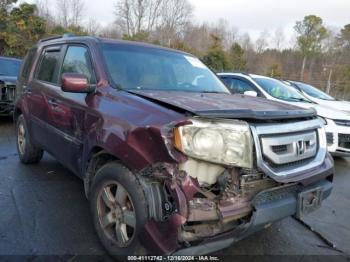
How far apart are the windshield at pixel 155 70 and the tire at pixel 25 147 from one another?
2.19 m

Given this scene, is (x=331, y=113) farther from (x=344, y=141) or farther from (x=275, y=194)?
(x=275, y=194)

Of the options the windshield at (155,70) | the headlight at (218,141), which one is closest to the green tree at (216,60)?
the windshield at (155,70)

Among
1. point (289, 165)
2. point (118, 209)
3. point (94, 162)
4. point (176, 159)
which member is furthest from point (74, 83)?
point (289, 165)

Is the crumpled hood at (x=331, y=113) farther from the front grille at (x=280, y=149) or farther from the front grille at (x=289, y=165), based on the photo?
the front grille at (x=280, y=149)

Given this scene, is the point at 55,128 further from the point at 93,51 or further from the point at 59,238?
the point at 59,238

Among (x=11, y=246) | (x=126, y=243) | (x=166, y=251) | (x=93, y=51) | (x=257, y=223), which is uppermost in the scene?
(x=93, y=51)

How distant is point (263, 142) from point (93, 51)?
79.2 inches

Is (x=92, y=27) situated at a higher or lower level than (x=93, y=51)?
higher

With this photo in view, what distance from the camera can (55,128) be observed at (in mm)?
3941

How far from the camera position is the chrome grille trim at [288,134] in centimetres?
239

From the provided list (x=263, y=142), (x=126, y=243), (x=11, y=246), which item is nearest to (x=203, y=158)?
(x=263, y=142)

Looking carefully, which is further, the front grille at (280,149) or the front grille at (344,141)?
the front grille at (344,141)

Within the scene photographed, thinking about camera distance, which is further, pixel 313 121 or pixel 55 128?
pixel 55 128

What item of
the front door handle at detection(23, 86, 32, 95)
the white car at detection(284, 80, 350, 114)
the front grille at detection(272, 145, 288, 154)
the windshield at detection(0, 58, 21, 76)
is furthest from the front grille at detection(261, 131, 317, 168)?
the windshield at detection(0, 58, 21, 76)
